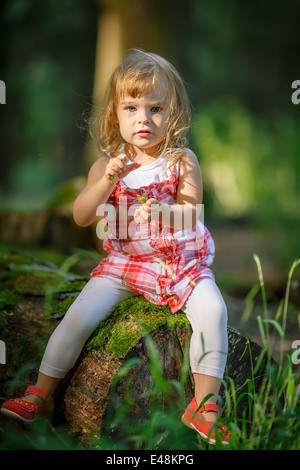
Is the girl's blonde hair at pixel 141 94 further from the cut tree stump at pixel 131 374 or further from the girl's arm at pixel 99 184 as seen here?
the cut tree stump at pixel 131 374

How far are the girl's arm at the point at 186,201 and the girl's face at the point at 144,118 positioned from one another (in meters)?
0.16

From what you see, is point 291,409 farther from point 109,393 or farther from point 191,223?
point 191,223

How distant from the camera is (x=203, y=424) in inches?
77.2

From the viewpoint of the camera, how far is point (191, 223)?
229cm

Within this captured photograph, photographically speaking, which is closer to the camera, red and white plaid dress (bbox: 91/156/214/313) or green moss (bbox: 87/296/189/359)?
green moss (bbox: 87/296/189/359)

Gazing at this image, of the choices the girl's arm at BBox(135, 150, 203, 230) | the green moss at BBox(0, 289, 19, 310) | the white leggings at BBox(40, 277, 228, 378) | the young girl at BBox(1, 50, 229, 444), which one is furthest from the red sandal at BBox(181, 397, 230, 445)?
the green moss at BBox(0, 289, 19, 310)

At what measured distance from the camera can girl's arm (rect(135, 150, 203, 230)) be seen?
2211 mm

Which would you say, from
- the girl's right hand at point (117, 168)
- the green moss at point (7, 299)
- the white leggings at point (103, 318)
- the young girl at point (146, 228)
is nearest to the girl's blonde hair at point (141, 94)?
the young girl at point (146, 228)

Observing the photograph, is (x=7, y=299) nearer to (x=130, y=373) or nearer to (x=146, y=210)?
(x=130, y=373)

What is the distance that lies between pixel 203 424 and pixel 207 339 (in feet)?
1.01

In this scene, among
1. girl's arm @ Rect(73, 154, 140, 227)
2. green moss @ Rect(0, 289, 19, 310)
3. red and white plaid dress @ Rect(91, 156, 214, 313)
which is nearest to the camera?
girl's arm @ Rect(73, 154, 140, 227)

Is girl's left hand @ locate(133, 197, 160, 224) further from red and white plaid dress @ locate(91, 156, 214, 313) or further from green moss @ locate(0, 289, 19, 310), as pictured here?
green moss @ locate(0, 289, 19, 310)

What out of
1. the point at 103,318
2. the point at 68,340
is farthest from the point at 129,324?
the point at 68,340

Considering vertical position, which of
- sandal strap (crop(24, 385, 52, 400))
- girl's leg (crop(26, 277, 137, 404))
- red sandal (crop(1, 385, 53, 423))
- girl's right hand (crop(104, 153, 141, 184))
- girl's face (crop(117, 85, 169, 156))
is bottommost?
red sandal (crop(1, 385, 53, 423))
